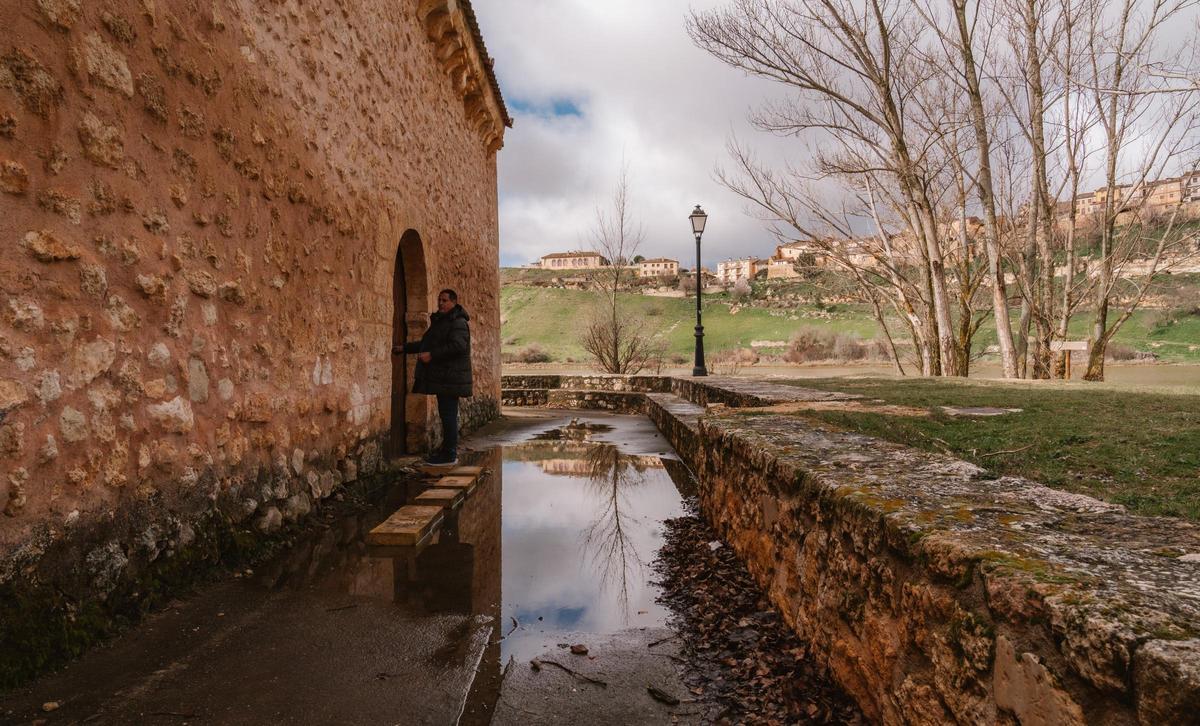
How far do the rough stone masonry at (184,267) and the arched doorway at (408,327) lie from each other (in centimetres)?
95

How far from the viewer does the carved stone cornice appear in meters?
7.33

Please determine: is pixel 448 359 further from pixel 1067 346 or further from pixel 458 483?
pixel 1067 346

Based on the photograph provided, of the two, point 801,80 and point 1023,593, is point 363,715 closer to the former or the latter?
point 1023,593

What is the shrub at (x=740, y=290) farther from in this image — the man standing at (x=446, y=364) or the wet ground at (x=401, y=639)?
the wet ground at (x=401, y=639)

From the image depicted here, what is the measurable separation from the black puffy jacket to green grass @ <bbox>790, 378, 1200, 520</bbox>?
3.27m

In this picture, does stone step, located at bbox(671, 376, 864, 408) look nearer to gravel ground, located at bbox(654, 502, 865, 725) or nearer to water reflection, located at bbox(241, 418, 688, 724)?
water reflection, located at bbox(241, 418, 688, 724)

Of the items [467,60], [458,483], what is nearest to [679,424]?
[458,483]

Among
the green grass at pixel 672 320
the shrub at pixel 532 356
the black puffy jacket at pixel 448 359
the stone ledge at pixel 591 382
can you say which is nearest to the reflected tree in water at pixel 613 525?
the black puffy jacket at pixel 448 359

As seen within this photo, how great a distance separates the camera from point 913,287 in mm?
13852

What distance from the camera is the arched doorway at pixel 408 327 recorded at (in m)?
6.96

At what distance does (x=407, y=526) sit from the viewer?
3.97m

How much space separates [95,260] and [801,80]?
42.2ft

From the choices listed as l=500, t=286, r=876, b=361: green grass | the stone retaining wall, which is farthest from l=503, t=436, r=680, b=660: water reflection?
l=500, t=286, r=876, b=361: green grass

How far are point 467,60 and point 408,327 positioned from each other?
3769mm
